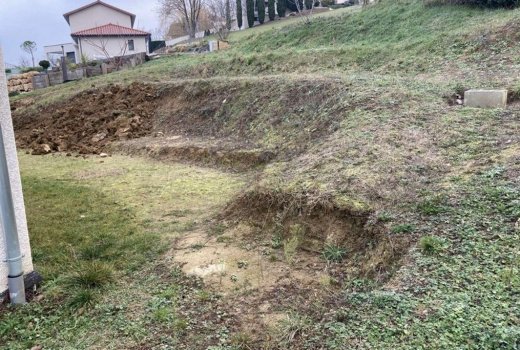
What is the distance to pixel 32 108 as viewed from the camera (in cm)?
1198

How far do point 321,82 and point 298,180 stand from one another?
3.48 m

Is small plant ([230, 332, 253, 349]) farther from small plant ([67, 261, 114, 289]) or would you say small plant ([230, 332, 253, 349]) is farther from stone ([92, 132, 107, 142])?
stone ([92, 132, 107, 142])

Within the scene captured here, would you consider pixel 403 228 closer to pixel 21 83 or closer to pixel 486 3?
pixel 486 3

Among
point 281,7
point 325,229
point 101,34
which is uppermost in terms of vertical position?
point 281,7

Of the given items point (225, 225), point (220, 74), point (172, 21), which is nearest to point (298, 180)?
point (225, 225)

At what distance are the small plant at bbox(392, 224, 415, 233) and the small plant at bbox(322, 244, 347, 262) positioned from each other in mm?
451

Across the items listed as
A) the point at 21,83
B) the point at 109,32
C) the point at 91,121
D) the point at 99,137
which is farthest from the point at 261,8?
the point at 99,137

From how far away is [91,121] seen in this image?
32.4 feet

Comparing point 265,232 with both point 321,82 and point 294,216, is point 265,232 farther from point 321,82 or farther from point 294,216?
point 321,82

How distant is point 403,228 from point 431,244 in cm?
32

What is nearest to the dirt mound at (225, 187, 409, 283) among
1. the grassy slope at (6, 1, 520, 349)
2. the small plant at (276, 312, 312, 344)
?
the grassy slope at (6, 1, 520, 349)

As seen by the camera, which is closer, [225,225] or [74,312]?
[74,312]

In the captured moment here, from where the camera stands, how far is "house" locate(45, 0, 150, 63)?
97.8 feet

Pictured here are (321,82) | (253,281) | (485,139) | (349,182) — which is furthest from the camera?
(321,82)
